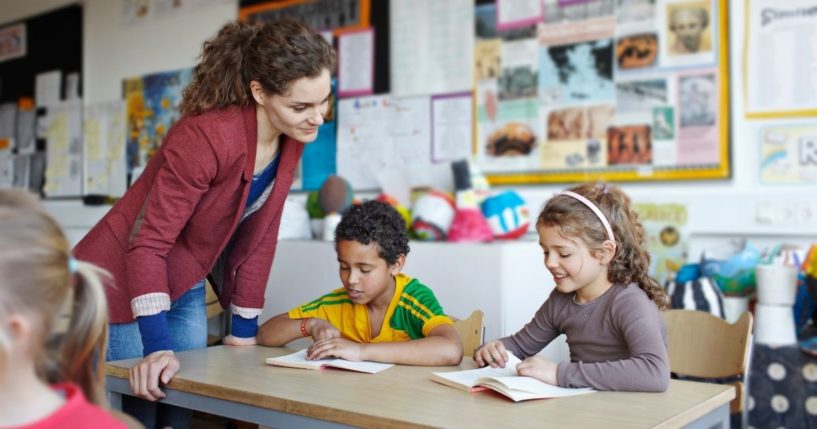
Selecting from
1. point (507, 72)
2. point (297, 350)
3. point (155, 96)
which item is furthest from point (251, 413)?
point (155, 96)

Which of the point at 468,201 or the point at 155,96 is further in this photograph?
the point at 155,96

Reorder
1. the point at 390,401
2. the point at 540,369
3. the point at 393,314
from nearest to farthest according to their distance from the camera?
1. the point at 390,401
2. the point at 540,369
3. the point at 393,314

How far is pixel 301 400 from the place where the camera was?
4.12ft

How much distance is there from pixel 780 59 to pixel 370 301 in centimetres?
155

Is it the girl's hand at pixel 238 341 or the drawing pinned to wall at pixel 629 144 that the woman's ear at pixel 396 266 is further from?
the drawing pinned to wall at pixel 629 144

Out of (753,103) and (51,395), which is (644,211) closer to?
(753,103)

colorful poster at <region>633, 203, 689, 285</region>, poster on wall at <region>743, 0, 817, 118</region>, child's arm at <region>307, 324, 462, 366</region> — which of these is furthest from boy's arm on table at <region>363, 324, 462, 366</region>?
poster on wall at <region>743, 0, 817, 118</region>

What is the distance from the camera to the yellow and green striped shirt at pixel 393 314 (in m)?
1.82

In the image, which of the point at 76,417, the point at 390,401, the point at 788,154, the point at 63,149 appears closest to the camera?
the point at 76,417

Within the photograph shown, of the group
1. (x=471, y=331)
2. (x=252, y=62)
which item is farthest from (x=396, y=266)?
(x=252, y=62)

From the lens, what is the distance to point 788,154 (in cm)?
250

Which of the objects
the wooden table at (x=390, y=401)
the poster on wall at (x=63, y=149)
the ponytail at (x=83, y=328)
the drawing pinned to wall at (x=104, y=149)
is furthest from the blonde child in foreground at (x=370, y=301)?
the poster on wall at (x=63, y=149)

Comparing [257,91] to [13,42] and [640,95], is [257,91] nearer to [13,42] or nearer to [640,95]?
[640,95]

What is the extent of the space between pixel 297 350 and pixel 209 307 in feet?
3.55
